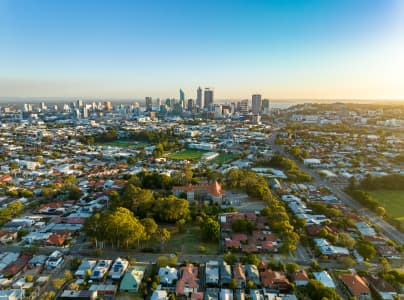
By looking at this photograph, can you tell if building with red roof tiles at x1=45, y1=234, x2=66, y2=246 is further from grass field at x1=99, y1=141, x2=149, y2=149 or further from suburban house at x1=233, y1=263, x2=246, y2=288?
grass field at x1=99, y1=141, x2=149, y2=149

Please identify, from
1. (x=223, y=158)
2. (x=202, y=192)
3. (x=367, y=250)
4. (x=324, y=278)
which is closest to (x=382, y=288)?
(x=324, y=278)

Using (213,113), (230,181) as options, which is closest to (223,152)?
(230,181)

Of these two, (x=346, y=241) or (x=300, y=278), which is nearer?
(x=300, y=278)

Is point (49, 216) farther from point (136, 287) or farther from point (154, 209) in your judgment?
point (136, 287)

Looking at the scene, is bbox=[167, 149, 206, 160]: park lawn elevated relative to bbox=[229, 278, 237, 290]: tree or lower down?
lower down

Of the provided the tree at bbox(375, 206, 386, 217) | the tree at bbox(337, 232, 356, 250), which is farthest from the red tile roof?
the tree at bbox(375, 206, 386, 217)

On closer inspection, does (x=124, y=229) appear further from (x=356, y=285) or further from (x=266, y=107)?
(x=266, y=107)
